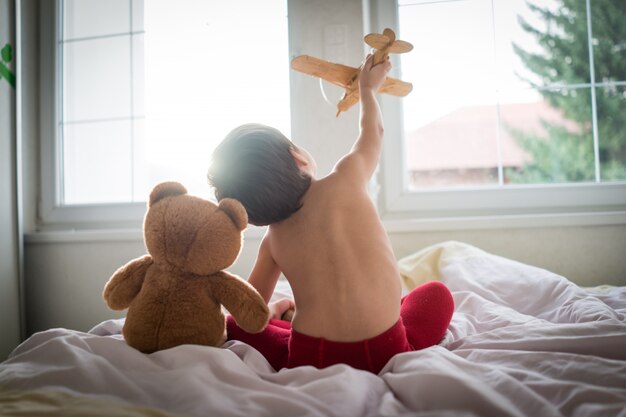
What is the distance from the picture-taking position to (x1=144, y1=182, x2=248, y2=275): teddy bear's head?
707 millimetres

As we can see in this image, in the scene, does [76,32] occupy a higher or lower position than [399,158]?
higher

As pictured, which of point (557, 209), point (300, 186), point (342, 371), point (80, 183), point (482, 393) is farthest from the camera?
point (80, 183)

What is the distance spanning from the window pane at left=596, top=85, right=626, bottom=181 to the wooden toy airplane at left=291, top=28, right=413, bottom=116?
1.13 m

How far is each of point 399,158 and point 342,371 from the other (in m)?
1.22

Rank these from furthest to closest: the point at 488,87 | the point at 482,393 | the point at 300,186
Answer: the point at 488,87 < the point at 300,186 < the point at 482,393

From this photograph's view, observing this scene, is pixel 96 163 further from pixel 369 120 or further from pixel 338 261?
pixel 338 261

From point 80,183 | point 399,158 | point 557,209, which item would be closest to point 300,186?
point 399,158

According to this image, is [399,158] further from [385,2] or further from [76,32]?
[76,32]

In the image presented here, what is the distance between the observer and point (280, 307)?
1064 mm

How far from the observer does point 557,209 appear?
1635 mm

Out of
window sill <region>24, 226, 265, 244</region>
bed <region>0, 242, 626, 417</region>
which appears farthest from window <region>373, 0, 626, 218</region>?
window sill <region>24, 226, 265, 244</region>

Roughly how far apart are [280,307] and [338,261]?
0.35 metres

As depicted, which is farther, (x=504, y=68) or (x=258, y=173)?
(x=504, y=68)

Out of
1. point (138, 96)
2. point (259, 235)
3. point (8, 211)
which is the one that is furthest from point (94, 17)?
point (259, 235)
